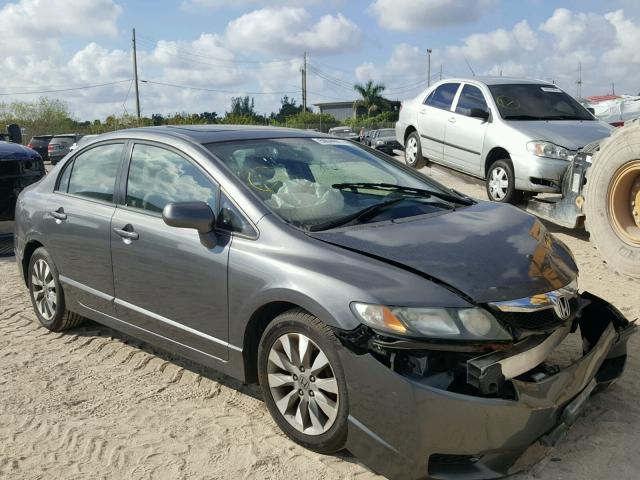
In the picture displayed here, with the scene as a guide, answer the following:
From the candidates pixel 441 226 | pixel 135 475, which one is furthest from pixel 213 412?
pixel 441 226

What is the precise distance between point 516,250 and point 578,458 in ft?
3.39

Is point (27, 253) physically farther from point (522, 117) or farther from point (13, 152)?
point (522, 117)

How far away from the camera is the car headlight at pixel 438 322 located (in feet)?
8.84

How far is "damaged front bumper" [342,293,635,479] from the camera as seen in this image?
103 inches

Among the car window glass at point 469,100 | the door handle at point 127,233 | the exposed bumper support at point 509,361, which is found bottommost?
the exposed bumper support at point 509,361

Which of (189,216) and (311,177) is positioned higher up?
(311,177)

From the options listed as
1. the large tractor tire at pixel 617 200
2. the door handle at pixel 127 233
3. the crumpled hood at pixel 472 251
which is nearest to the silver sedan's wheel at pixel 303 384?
the crumpled hood at pixel 472 251

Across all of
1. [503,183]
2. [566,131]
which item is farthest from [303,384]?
[566,131]

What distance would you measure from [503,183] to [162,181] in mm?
5641

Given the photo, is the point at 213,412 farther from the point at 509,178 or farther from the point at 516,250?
the point at 509,178

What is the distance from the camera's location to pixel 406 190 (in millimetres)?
4055

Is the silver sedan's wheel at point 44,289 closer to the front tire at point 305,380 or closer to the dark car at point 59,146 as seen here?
the front tire at point 305,380

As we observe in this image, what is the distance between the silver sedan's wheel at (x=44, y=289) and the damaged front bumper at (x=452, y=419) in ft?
9.93

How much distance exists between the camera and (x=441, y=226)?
3420 mm
